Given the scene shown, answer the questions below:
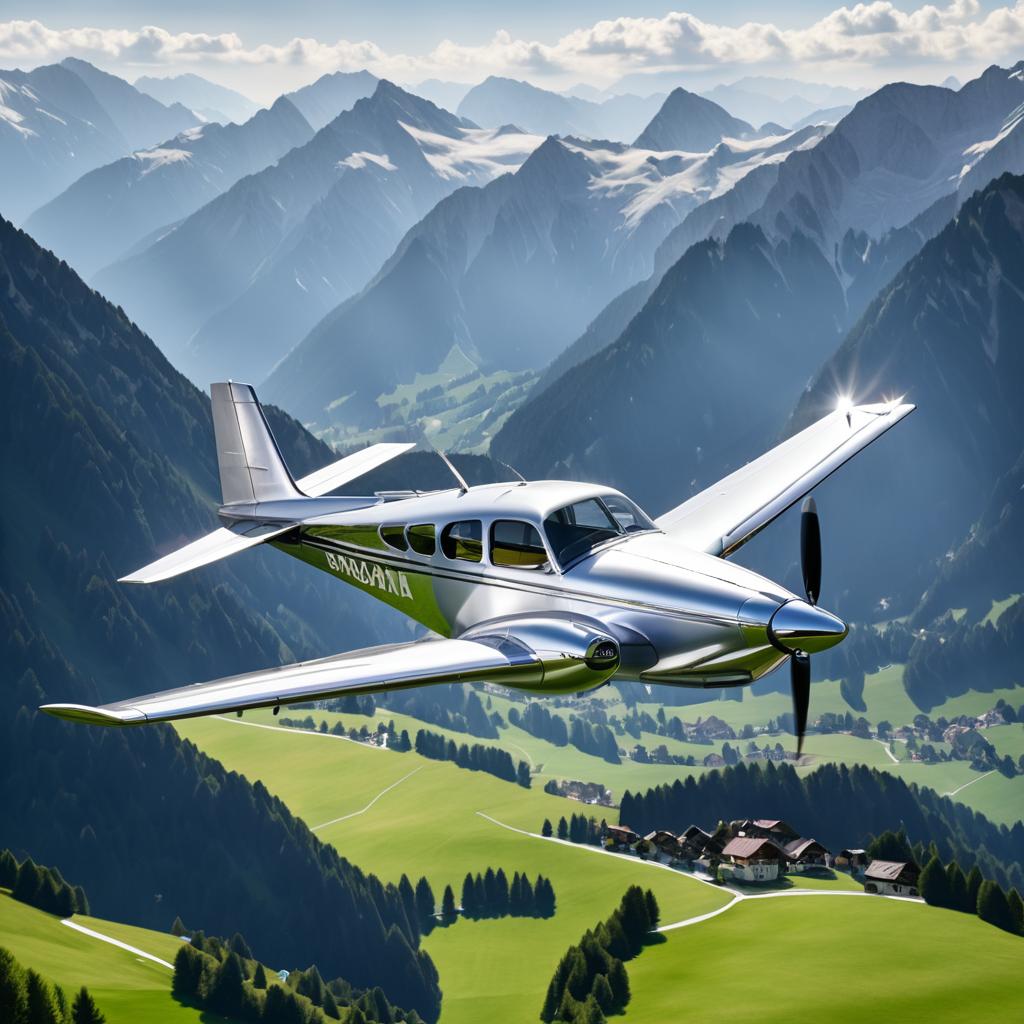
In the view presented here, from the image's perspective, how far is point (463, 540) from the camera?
34.8m

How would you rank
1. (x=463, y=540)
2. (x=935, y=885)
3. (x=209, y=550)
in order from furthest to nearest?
(x=935, y=885) < (x=209, y=550) < (x=463, y=540)

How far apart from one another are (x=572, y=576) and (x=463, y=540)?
396 cm

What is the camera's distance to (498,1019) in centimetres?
16325

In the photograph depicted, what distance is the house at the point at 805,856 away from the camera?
16862 cm

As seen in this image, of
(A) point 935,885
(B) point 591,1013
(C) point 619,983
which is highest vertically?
(A) point 935,885

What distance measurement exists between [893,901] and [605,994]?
124ft

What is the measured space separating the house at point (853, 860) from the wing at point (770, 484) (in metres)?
131

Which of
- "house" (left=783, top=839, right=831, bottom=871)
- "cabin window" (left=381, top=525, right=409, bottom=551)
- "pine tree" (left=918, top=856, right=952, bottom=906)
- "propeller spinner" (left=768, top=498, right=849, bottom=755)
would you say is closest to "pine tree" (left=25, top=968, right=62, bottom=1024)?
"house" (left=783, top=839, right=831, bottom=871)

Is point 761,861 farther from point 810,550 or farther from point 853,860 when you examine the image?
point 810,550

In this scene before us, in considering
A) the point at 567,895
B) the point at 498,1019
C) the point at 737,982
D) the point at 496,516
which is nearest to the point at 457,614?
the point at 496,516

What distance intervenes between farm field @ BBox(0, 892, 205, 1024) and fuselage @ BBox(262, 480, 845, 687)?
103m

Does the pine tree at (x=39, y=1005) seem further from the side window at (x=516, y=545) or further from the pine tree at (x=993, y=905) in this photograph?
the side window at (x=516, y=545)

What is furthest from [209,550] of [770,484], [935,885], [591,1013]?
[935,885]

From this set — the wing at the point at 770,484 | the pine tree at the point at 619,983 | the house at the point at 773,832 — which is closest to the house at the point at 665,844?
the house at the point at 773,832
